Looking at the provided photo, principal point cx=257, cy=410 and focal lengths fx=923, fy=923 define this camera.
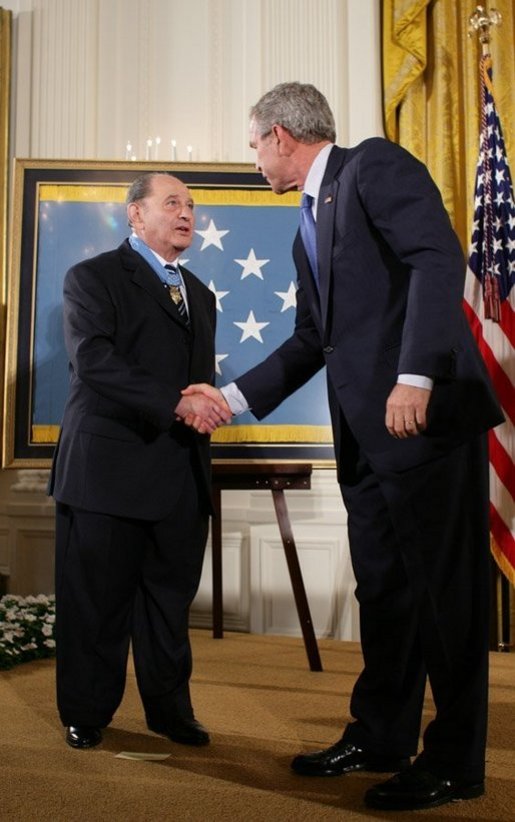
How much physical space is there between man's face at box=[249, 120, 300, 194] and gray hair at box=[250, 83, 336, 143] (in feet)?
0.07

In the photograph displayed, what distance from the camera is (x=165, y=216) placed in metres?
2.71

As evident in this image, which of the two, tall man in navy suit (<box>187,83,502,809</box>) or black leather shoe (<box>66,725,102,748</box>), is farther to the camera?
black leather shoe (<box>66,725,102,748</box>)

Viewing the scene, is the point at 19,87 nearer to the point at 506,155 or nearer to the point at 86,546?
the point at 506,155

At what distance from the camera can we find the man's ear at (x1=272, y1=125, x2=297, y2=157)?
2.25m

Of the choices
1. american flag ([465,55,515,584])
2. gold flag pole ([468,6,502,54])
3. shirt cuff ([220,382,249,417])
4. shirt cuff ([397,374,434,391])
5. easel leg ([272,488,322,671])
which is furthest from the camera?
gold flag pole ([468,6,502,54])

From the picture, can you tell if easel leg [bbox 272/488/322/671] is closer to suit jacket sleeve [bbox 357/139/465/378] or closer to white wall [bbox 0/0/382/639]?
white wall [bbox 0/0/382/639]

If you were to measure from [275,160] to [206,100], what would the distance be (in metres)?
3.09

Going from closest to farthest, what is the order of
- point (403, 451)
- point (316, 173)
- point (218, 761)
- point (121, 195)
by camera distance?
point (403, 451) → point (316, 173) → point (218, 761) → point (121, 195)

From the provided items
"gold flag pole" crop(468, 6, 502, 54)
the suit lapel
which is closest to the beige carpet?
the suit lapel

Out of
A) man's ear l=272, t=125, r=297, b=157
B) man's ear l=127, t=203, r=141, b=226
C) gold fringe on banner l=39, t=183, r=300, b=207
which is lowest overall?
man's ear l=127, t=203, r=141, b=226

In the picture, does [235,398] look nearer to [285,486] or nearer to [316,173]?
[316,173]

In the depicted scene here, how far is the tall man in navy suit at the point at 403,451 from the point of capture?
6.21 ft

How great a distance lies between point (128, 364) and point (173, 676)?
877 mm

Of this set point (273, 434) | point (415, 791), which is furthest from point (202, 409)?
point (273, 434)
